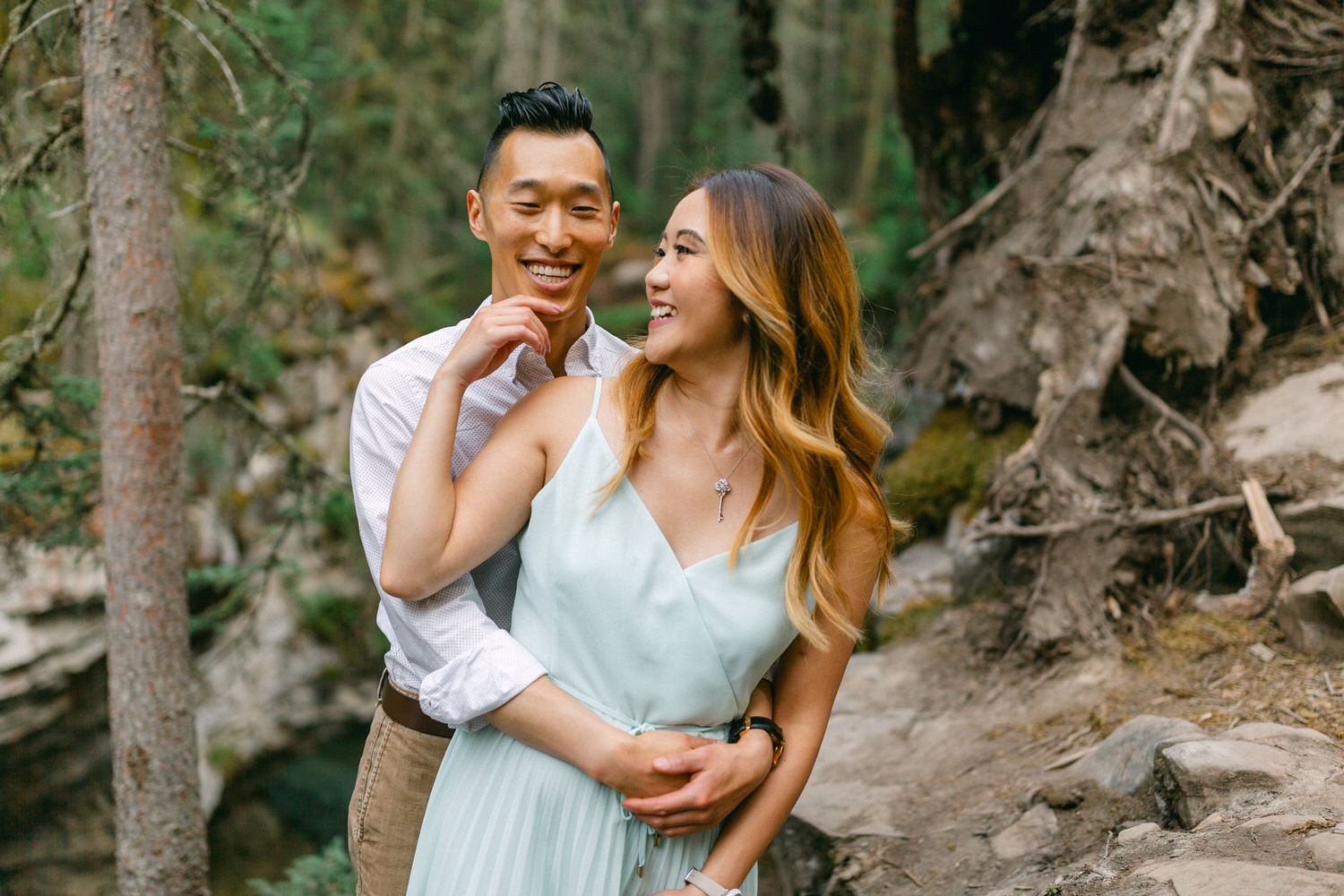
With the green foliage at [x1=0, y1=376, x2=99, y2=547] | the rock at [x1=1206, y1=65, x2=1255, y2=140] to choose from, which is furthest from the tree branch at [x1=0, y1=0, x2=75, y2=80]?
the rock at [x1=1206, y1=65, x2=1255, y2=140]

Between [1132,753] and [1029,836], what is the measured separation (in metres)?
0.40

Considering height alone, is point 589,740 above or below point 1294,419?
below

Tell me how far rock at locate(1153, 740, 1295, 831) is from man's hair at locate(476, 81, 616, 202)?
2.21 m

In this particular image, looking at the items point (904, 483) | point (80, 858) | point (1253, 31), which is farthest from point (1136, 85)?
point (80, 858)

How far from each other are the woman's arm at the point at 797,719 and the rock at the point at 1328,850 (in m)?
1.06

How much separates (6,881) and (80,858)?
1.75ft

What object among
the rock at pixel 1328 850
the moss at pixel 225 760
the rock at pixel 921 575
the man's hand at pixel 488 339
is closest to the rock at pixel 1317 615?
the rock at pixel 1328 850

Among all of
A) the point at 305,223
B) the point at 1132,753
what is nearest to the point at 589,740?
the point at 1132,753

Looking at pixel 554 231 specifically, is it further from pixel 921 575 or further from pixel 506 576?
pixel 921 575

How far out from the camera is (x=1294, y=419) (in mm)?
3912

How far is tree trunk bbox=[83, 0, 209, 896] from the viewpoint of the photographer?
363 centimetres

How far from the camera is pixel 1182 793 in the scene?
2359 millimetres

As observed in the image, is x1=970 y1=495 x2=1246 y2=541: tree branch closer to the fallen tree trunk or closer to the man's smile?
the fallen tree trunk

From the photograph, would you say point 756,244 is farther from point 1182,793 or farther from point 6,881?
point 6,881
